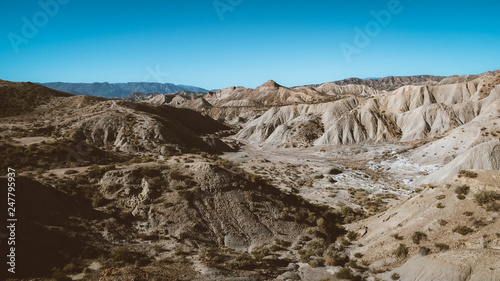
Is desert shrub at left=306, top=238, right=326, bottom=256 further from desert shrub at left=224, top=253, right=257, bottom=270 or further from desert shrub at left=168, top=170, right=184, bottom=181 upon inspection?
desert shrub at left=168, top=170, right=184, bottom=181

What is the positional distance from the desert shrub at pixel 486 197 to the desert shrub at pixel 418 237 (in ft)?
13.0

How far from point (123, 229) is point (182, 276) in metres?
7.19

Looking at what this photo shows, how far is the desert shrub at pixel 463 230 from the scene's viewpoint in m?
13.9

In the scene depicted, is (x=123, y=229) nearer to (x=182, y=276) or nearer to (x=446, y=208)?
(x=182, y=276)

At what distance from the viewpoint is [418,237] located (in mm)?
15094

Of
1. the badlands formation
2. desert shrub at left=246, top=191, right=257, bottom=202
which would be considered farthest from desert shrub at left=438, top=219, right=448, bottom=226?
desert shrub at left=246, top=191, right=257, bottom=202

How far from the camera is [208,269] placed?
1467cm

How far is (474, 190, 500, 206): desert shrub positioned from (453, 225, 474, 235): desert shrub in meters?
2.31

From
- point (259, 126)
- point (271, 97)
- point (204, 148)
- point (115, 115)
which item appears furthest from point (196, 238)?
point (271, 97)

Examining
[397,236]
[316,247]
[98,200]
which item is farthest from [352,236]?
[98,200]

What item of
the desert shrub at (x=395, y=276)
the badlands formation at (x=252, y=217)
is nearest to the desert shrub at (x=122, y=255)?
the badlands formation at (x=252, y=217)

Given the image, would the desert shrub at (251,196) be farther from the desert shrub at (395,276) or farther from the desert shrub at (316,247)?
the desert shrub at (395,276)

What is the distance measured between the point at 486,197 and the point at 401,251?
6181mm

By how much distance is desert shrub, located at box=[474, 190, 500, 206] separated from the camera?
14969 millimetres
